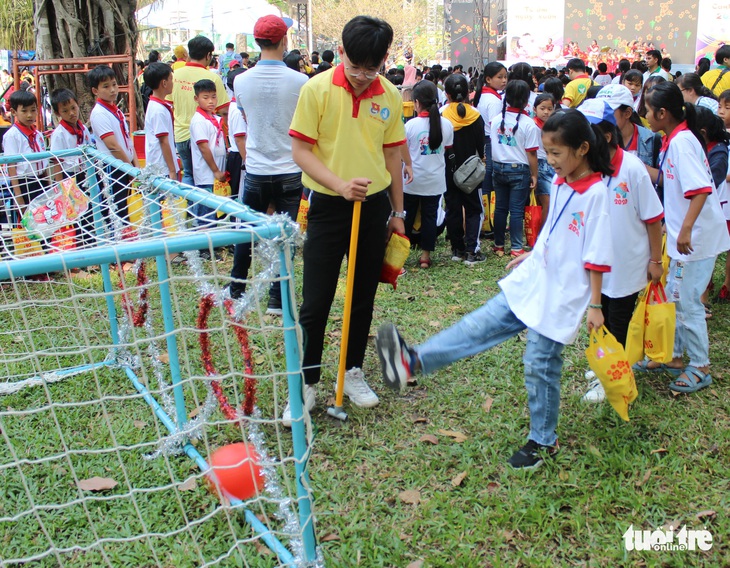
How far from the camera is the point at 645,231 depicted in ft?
Result: 11.0

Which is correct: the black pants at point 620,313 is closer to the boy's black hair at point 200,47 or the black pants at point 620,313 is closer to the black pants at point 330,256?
the black pants at point 330,256

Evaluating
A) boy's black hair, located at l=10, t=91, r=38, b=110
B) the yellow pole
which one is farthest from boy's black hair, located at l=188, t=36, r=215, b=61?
the yellow pole

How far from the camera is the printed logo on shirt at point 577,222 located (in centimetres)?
282

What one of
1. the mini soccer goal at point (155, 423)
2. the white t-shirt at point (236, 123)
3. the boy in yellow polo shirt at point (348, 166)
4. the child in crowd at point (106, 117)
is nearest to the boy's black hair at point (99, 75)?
the child in crowd at point (106, 117)

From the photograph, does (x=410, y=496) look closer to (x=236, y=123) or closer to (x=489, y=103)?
(x=236, y=123)

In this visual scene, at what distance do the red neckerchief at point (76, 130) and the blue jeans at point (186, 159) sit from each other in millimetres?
865

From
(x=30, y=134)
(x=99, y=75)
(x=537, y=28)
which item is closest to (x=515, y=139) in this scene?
(x=99, y=75)

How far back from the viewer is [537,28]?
25000mm

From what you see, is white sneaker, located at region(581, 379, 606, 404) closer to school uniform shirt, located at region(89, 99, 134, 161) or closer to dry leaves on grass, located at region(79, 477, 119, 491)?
dry leaves on grass, located at region(79, 477, 119, 491)

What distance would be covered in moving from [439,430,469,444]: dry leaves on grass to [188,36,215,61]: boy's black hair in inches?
186

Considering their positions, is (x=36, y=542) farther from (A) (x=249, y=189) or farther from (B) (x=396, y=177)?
(A) (x=249, y=189)

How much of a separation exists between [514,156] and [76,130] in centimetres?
411

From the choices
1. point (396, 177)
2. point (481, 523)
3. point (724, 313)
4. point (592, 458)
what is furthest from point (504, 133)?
point (481, 523)

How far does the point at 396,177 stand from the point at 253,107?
1650mm
